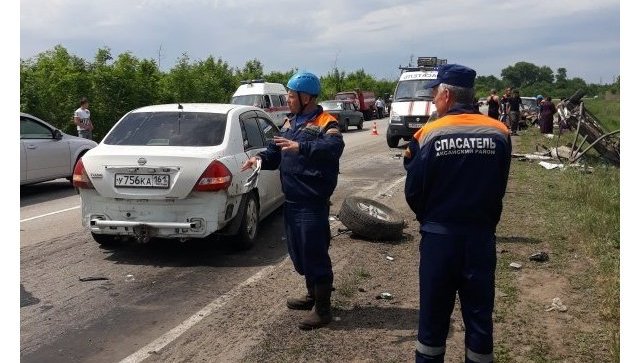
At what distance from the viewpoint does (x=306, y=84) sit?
462 centimetres

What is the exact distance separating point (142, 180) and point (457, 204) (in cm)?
388

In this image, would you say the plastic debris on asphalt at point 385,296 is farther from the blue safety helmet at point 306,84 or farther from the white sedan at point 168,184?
the blue safety helmet at point 306,84

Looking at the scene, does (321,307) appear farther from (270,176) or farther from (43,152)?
(43,152)

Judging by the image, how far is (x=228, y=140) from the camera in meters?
6.57

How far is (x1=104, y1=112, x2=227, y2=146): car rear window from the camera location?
652 cm

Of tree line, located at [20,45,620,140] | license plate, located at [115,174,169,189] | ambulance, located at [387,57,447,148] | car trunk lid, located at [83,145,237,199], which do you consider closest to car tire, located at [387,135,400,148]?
ambulance, located at [387,57,447,148]

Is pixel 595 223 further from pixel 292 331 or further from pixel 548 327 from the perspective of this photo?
pixel 292 331

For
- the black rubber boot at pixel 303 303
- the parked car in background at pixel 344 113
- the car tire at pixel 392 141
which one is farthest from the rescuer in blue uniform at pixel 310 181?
the parked car in background at pixel 344 113

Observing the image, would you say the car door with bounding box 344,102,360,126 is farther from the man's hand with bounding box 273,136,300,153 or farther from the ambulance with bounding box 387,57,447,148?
the man's hand with bounding box 273,136,300,153

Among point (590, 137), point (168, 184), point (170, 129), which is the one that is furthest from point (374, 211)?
point (590, 137)

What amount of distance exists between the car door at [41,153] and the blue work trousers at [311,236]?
27.2ft

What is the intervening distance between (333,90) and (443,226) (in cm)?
5013

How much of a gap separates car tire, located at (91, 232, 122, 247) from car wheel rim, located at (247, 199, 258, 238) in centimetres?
157

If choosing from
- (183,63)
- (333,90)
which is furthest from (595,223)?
(333,90)
